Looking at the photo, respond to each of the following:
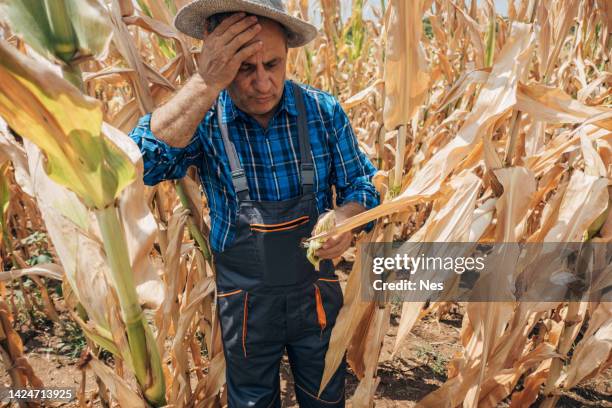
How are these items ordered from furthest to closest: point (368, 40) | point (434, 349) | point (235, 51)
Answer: point (368, 40) → point (434, 349) → point (235, 51)

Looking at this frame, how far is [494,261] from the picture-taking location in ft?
3.47

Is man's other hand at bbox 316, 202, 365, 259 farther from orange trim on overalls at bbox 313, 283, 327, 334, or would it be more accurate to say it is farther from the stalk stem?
the stalk stem

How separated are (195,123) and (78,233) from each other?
0.32m

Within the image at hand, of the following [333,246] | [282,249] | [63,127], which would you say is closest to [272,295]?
[282,249]

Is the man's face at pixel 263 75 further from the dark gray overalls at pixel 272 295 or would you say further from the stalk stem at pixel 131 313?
the stalk stem at pixel 131 313

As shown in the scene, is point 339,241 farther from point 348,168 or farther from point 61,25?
point 61,25

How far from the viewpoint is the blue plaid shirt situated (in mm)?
1169

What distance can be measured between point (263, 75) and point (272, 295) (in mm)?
568

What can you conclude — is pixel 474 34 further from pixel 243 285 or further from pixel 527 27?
pixel 243 285

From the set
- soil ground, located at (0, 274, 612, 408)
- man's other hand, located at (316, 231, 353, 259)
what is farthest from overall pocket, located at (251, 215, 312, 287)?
soil ground, located at (0, 274, 612, 408)

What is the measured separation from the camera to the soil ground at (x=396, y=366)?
1.86m

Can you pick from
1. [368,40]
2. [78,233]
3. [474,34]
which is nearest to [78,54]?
[78,233]

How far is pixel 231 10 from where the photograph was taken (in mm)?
1000

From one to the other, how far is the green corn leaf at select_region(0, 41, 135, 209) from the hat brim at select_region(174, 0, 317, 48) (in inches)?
19.0
